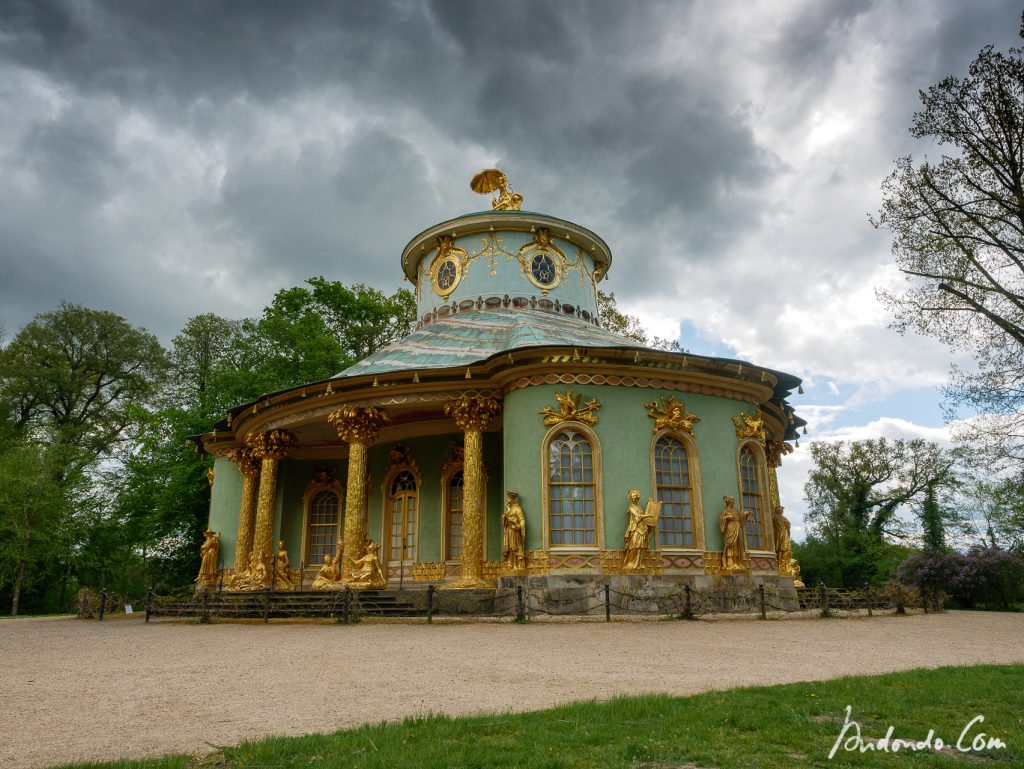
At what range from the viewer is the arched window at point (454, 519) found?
18.5m

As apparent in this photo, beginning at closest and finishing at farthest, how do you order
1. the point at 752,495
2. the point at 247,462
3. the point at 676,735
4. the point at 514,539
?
the point at 676,735 → the point at 514,539 → the point at 752,495 → the point at 247,462

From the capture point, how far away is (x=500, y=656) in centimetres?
837

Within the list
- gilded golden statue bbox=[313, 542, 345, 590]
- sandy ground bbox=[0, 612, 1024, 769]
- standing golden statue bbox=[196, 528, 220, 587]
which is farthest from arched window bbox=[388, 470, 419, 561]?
sandy ground bbox=[0, 612, 1024, 769]

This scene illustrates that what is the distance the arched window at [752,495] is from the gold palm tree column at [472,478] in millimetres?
5905

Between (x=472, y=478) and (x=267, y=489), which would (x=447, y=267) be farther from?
(x=472, y=478)

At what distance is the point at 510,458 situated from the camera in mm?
15641

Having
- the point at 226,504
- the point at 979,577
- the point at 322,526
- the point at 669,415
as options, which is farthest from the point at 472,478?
the point at 979,577

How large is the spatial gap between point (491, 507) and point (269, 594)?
5628 mm

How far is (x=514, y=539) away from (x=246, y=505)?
31.5 ft

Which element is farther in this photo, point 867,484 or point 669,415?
point 867,484

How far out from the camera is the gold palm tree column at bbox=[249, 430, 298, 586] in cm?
1858

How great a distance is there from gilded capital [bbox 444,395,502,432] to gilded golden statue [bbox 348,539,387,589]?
3.60 meters

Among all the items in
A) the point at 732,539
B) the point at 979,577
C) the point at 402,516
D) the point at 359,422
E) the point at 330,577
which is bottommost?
the point at 979,577

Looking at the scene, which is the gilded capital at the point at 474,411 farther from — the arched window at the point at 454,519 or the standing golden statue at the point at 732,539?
the standing golden statue at the point at 732,539
